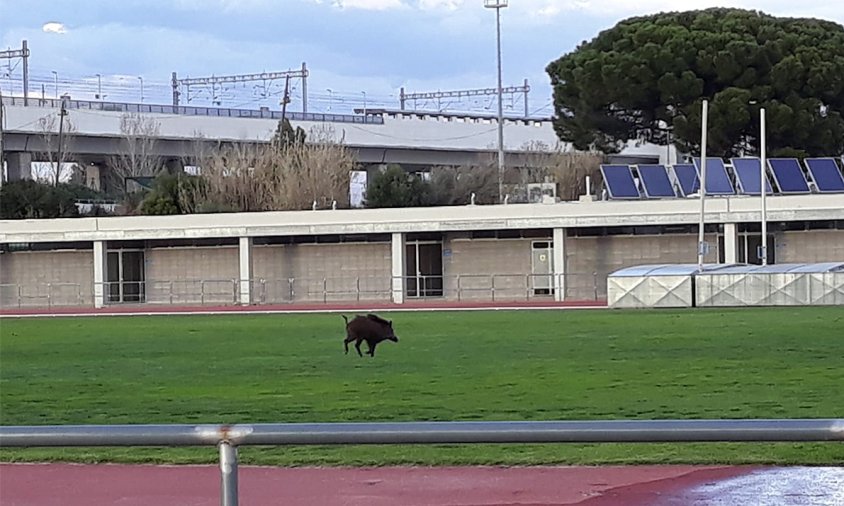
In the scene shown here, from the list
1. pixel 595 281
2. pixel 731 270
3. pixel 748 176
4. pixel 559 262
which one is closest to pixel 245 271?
pixel 559 262

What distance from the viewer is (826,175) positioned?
54656 millimetres

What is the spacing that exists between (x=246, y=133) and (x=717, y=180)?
172 ft

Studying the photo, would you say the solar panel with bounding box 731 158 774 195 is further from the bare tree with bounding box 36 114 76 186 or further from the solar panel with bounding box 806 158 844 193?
the bare tree with bounding box 36 114 76 186

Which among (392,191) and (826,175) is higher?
(392,191)

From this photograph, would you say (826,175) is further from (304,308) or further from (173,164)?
(173,164)

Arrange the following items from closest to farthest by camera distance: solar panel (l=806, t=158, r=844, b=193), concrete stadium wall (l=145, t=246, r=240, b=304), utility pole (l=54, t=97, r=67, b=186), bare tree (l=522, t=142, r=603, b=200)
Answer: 1. solar panel (l=806, t=158, r=844, b=193)
2. concrete stadium wall (l=145, t=246, r=240, b=304)
3. bare tree (l=522, t=142, r=603, b=200)
4. utility pole (l=54, t=97, r=67, b=186)

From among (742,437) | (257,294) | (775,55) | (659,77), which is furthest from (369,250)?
(742,437)

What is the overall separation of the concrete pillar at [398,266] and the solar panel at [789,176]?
14.6 m

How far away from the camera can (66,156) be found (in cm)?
9438

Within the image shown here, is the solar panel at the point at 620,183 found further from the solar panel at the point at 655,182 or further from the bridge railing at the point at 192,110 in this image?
the bridge railing at the point at 192,110

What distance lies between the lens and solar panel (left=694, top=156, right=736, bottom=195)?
54062 mm

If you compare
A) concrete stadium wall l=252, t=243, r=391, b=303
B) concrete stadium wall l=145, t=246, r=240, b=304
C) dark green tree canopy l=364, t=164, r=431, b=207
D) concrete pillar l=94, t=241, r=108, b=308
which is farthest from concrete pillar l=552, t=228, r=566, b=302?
dark green tree canopy l=364, t=164, r=431, b=207

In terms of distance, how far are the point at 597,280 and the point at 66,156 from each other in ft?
160

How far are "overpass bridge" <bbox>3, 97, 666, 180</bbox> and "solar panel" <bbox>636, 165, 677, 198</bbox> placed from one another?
40.6 meters
